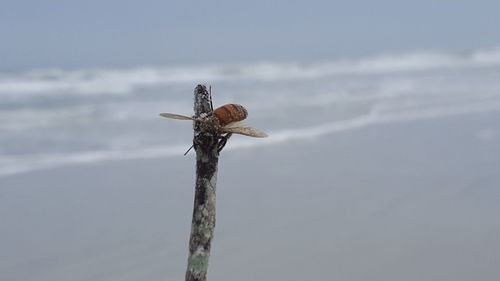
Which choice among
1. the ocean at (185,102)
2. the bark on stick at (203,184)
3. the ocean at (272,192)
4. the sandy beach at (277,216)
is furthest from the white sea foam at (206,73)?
the bark on stick at (203,184)

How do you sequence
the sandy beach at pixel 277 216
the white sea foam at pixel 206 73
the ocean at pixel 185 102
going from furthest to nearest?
the white sea foam at pixel 206 73 < the ocean at pixel 185 102 < the sandy beach at pixel 277 216

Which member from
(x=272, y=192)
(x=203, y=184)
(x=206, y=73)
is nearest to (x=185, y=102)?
(x=272, y=192)

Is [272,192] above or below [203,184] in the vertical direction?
above

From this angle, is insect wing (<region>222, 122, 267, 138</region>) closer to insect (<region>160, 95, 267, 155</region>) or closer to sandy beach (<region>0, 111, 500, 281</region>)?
insect (<region>160, 95, 267, 155</region>)

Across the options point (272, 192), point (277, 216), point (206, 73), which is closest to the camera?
point (277, 216)

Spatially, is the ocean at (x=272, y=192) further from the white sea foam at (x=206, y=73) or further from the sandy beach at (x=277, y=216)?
the white sea foam at (x=206, y=73)

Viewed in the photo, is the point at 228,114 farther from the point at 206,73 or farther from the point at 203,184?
the point at 206,73
